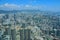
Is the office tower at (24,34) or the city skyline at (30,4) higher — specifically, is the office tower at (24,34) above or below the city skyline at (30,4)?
below

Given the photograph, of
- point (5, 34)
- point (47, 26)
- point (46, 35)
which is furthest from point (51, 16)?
point (5, 34)

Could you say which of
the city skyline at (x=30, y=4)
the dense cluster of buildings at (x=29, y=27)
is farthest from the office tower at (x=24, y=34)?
the city skyline at (x=30, y=4)

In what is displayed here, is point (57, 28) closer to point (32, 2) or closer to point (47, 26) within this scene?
point (47, 26)

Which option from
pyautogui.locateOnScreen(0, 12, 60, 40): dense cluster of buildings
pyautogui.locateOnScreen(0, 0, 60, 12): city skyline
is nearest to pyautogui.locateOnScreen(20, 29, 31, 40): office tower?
pyautogui.locateOnScreen(0, 12, 60, 40): dense cluster of buildings

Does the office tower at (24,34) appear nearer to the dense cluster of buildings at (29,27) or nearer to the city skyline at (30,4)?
the dense cluster of buildings at (29,27)

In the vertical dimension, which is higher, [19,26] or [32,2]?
[32,2]

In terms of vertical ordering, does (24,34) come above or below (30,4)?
below

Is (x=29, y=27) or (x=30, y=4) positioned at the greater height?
(x=30, y=4)

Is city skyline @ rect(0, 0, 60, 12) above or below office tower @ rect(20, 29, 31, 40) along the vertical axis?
above

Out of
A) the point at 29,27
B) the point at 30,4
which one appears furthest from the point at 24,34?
the point at 30,4

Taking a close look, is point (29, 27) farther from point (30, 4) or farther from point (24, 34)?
point (30, 4)

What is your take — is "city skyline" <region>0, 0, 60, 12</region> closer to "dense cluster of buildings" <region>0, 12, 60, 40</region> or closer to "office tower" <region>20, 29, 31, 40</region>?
"dense cluster of buildings" <region>0, 12, 60, 40</region>
